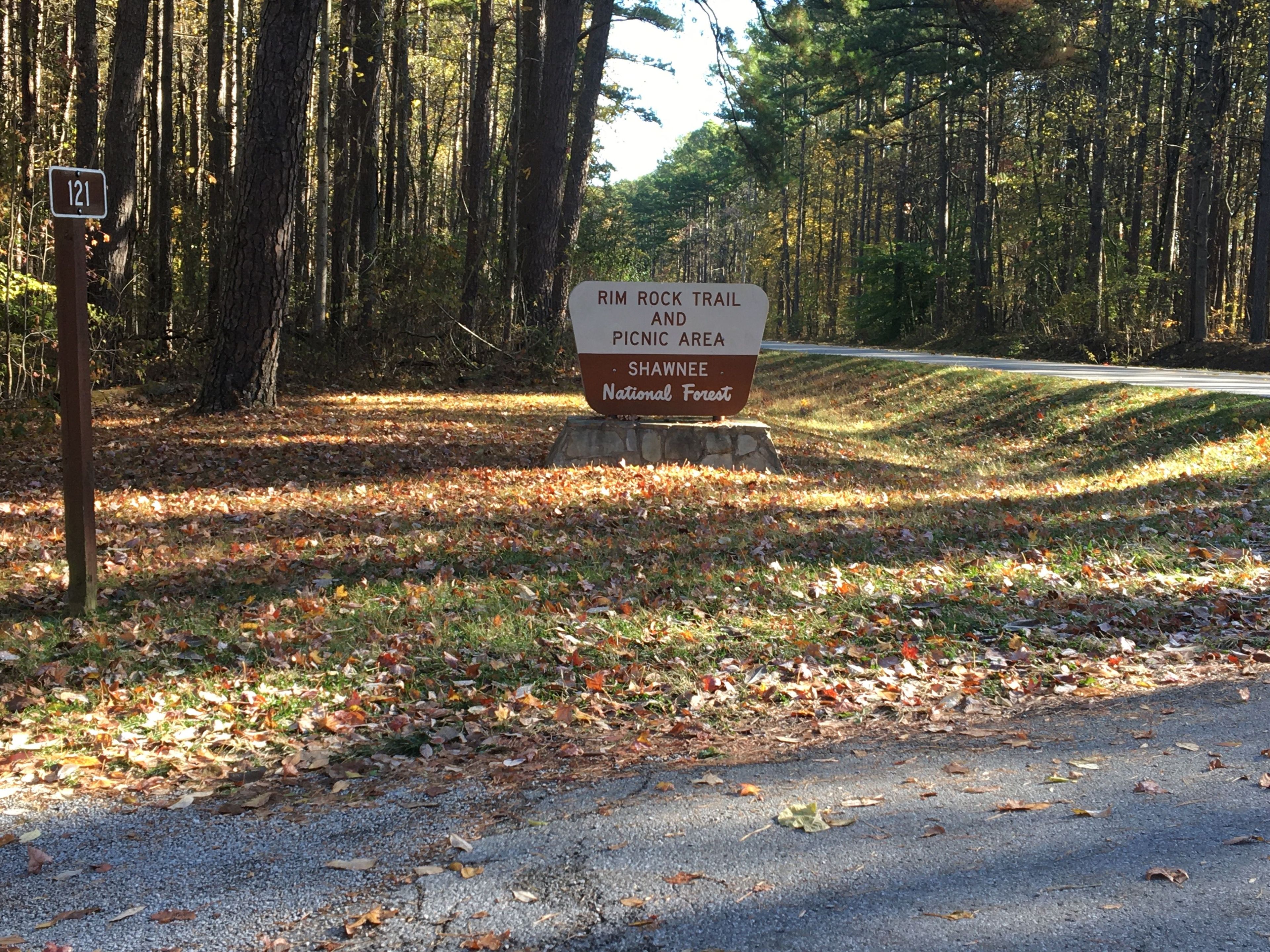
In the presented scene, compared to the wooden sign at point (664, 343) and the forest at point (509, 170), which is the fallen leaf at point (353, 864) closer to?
the wooden sign at point (664, 343)

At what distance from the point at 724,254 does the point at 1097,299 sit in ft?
218

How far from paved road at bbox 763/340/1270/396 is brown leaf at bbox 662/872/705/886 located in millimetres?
15393

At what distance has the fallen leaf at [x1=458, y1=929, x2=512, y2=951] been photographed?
3.01 m

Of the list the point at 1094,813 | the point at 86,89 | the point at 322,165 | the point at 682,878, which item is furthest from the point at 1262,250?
the point at 682,878

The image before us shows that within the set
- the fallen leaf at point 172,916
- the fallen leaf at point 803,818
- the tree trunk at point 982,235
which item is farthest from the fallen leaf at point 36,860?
the tree trunk at point 982,235

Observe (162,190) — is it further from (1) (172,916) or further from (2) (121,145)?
(1) (172,916)

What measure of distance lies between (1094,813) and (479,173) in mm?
19988

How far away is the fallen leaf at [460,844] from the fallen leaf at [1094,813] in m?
2.14

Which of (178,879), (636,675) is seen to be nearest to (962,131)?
(636,675)

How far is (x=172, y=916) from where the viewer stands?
3230mm

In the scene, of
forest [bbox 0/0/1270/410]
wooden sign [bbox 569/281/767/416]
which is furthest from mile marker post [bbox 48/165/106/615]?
forest [bbox 0/0/1270/410]

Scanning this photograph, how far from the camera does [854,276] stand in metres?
59.2

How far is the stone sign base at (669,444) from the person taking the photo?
12180mm

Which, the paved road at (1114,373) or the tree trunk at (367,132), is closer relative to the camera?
the paved road at (1114,373)
